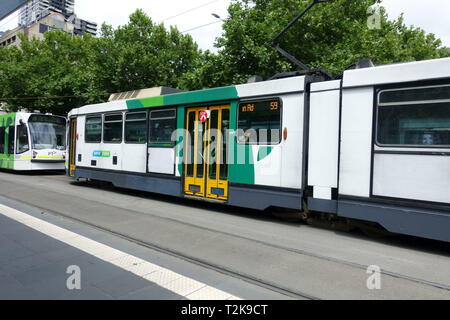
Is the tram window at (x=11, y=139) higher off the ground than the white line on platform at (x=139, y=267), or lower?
higher

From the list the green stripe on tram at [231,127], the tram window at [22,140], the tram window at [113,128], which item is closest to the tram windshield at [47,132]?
the tram window at [22,140]

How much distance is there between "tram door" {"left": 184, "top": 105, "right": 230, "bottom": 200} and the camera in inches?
320

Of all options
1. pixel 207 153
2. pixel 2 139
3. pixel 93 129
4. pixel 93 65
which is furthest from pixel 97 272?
pixel 93 65

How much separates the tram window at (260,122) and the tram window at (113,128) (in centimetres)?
485

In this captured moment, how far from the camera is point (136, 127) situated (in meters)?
10.5

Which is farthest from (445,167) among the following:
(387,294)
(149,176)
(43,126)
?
(43,126)

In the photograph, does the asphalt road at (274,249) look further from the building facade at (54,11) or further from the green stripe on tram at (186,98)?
the building facade at (54,11)

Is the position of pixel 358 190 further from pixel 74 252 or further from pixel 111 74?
pixel 111 74

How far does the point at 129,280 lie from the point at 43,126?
15.3 meters

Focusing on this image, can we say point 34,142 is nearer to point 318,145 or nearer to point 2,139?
point 2,139

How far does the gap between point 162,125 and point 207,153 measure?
1.91 meters

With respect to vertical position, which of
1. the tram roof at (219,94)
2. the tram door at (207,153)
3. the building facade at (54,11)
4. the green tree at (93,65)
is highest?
the building facade at (54,11)

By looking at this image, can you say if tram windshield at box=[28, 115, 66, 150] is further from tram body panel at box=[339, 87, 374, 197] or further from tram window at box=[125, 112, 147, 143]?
tram body panel at box=[339, 87, 374, 197]

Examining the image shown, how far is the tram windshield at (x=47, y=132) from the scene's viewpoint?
16766 mm
